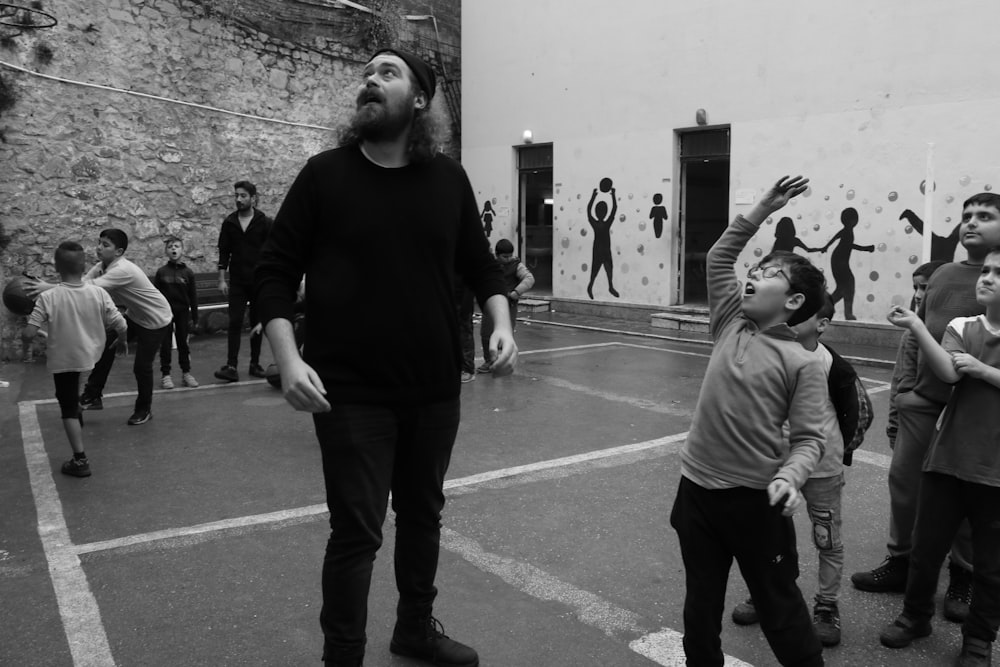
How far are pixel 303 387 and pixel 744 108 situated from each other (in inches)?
466

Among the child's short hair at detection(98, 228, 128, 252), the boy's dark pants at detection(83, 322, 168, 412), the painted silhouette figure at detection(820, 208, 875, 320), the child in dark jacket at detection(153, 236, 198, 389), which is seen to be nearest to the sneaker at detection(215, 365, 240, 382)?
the child in dark jacket at detection(153, 236, 198, 389)

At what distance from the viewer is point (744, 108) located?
42.4 ft

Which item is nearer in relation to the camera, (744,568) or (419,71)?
(744,568)

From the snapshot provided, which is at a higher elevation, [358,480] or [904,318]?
[904,318]

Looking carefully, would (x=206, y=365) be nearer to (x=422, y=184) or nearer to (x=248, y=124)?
(x=248, y=124)

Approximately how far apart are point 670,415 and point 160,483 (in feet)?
13.5

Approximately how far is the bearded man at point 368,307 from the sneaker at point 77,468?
11.4 feet

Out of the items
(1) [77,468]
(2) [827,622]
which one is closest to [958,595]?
(2) [827,622]

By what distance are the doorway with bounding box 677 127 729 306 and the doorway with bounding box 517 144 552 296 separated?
2725 mm

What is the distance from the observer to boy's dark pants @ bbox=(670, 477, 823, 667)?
8.40ft

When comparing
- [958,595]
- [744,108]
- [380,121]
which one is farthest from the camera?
[744,108]

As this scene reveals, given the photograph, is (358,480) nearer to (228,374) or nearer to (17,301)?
(228,374)

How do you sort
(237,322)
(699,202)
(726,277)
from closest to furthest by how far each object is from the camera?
(726,277), (237,322), (699,202)

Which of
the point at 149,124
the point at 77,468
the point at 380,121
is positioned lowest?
the point at 77,468
